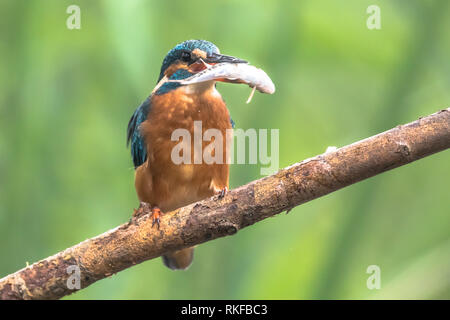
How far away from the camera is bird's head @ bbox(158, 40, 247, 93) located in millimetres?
2455

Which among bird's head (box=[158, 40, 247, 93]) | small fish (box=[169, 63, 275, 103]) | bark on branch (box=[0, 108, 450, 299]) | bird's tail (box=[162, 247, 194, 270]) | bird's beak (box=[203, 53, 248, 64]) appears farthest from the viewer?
bird's tail (box=[162, 247, 194, 270])

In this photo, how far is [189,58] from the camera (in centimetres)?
256

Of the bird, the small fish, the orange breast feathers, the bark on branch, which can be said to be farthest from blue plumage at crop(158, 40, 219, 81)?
the bark on branch

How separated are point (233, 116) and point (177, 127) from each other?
30.4 inches

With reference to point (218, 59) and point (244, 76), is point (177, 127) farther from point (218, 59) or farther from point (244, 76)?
point (244, 76)

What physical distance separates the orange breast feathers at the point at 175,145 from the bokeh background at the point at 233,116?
1.42ft

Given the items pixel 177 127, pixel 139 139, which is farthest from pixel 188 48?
pixel 139 139

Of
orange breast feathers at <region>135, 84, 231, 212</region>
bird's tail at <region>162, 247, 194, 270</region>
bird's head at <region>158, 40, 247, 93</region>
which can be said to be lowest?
bird's tail at <region>162, 247, 194, 270</region>

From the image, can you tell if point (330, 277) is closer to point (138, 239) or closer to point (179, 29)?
point (138, 239)

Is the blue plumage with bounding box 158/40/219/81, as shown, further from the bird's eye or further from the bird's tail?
the bird's tail

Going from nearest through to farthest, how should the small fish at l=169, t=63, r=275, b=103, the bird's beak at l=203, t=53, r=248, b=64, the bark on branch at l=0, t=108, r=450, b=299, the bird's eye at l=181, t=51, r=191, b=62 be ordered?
the bark on branch at l=0, t=108, r=450, b=299 → the small fish at l=169, t=63, r=275, b=103 → the bird's beak at l=203, t=53, r=248, b=64 → the bird's eye at l=181, t=51, r=191, b=62

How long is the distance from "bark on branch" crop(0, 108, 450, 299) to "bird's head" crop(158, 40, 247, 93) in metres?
0.77

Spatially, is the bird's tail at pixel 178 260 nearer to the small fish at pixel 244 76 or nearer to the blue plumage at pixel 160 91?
the blue plumage at pixel 160 91

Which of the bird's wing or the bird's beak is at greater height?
the bird's beak
